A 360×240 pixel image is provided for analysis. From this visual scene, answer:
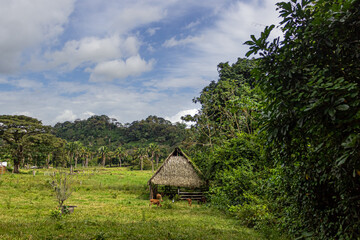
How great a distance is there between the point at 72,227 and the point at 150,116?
89305mm

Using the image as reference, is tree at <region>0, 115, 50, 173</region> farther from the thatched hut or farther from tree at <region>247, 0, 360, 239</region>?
tree at <region>247, 0, 360, 239</region>

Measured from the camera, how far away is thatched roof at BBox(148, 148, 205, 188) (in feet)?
60.0

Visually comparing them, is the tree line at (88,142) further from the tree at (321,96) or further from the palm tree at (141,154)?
the tree at (321,96)

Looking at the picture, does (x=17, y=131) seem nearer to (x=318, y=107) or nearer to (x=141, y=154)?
(x=141, y=154)

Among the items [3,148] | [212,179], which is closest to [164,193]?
[212,179]

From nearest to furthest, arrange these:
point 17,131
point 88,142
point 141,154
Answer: point 17,131, point 141,154, point 88,142

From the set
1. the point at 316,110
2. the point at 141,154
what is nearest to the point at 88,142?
the point at 141,154

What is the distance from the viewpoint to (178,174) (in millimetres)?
18609

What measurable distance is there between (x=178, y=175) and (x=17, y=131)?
83.4ft

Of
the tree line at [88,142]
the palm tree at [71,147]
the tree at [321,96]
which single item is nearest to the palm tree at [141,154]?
the tree line at [88,142]

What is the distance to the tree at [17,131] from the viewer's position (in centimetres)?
3234

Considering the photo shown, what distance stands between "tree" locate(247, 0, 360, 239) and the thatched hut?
15.0 meters

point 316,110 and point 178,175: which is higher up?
point 316,110

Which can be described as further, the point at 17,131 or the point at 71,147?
the point at 71,147
